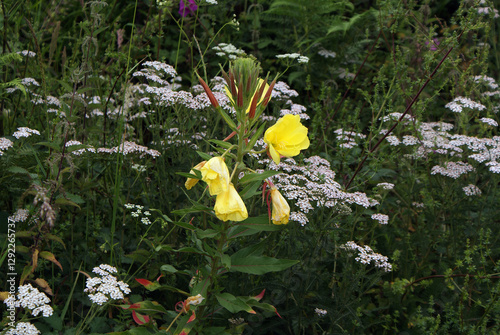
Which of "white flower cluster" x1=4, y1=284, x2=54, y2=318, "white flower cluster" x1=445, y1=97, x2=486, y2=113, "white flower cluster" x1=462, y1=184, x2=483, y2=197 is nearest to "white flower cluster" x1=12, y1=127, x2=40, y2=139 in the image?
"white flower cluster" x1=4, y1=284, x2=54, y2=318

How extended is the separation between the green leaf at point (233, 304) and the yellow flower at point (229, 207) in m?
0.38

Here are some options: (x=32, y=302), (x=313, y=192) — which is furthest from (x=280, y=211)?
(x=32, y=302)

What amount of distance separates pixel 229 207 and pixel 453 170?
1739 millimetres

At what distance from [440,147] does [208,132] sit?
1.52 metres

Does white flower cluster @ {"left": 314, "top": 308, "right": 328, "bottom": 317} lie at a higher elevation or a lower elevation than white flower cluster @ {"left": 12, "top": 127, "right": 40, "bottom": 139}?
lower

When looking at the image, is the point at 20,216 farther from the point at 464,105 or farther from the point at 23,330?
the point at 464,105

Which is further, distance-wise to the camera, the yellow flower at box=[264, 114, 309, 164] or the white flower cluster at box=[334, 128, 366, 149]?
the white flower cluster at box=[334, 128, 366, 149]

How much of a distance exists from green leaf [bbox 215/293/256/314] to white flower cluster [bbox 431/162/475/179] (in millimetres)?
1551

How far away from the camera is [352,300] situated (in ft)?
7.28

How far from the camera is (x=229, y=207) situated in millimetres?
1536

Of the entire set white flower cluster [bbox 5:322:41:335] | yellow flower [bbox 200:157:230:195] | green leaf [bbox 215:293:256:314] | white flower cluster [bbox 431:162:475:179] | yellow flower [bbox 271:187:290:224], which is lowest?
white flower cluster [bbox 5:322:41:335]

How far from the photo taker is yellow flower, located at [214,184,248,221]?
5.03 ft

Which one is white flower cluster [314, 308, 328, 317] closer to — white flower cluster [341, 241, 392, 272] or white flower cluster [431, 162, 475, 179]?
white flower cluster [341, 241, 392, 272]

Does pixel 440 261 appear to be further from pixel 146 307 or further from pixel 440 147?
pixel 146 307
